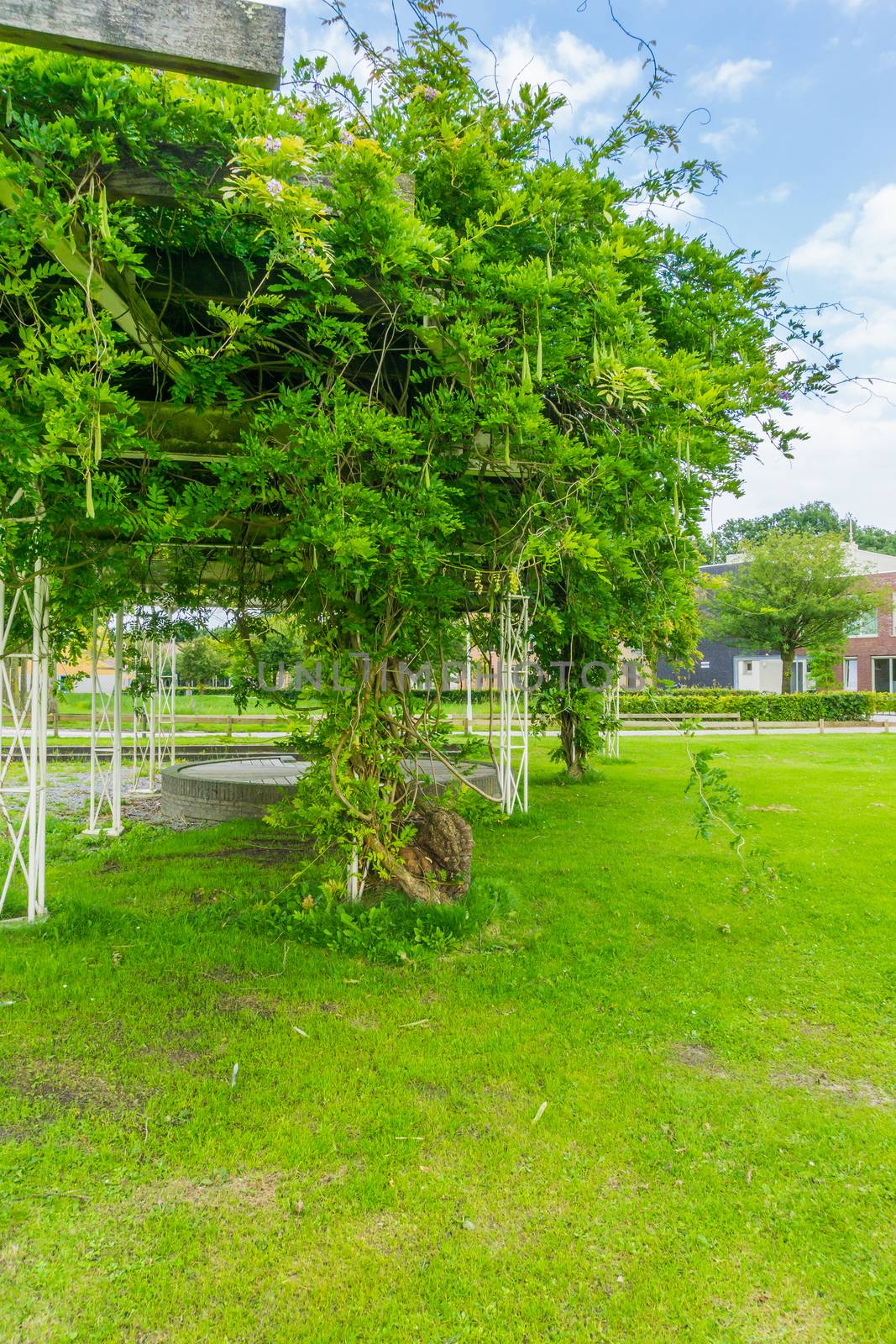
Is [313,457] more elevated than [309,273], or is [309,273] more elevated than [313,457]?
[309,273]

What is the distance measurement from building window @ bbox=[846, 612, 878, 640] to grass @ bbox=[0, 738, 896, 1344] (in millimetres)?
28244

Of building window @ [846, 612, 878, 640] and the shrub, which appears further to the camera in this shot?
building window @ [846, 612, 878, 640]

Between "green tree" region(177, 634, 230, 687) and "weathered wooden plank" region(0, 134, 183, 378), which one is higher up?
"weathered wooden plank" region(0, 134, 183, 378)

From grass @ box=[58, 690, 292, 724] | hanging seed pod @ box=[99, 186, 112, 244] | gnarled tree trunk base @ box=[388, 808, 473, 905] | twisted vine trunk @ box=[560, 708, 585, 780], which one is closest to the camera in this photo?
hanging seed pod @ box=[99, 186, 112, 244]

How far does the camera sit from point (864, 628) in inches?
1304

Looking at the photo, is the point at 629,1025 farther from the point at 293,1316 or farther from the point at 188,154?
the point at 188,154

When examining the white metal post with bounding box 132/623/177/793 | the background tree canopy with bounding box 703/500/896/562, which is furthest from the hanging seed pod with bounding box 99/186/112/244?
the background tree canopy with bounding box 703/500/896/562

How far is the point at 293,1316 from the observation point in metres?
2.00

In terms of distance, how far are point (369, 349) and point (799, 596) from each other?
91.4 ft

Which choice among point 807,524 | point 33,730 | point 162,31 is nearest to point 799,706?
point 33,730

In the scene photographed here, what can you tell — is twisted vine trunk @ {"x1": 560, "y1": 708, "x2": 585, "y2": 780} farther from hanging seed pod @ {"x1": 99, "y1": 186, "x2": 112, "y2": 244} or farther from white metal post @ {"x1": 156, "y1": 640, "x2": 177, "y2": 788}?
hanging seed pod @ {"x1": 99, "y1": 186, "x2": 112, "y2": 244}

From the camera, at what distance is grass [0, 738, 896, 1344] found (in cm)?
207

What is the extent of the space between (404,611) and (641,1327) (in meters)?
3.28

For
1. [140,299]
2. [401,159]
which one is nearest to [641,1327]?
[140,299]
